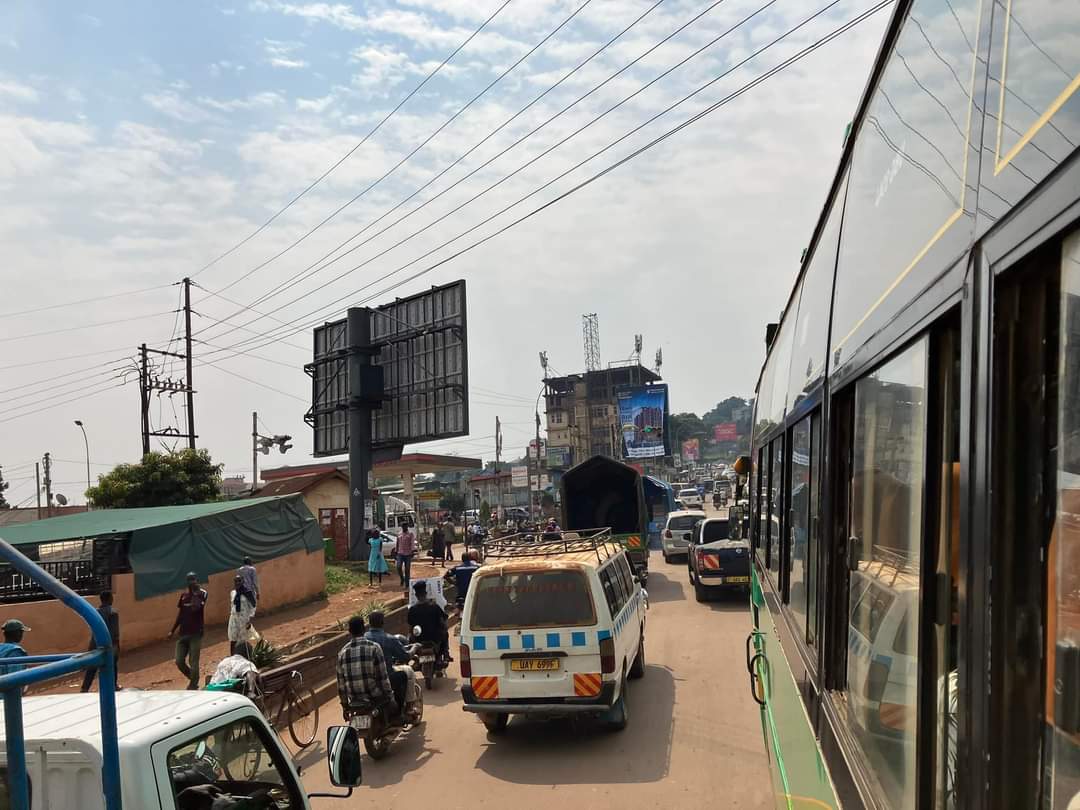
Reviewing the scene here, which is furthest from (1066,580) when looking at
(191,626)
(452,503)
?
(452,503)

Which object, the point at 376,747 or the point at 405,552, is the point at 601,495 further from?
the point at 376,747

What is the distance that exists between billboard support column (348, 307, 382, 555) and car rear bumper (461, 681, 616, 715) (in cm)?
2196

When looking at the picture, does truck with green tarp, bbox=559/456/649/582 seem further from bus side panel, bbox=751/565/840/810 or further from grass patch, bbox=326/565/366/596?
bus side panel, bbox=751/565/840/810

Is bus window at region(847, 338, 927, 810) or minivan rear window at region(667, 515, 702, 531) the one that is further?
minivan rear window at region(667, 515, 702, 531)

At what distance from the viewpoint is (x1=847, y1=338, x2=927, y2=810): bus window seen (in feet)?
7.11

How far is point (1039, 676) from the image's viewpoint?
57.2 inches

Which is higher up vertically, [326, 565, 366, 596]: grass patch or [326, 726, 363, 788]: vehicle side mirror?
[326, 726, 363, 788]: vehicle side mirror

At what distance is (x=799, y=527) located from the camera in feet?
14.7

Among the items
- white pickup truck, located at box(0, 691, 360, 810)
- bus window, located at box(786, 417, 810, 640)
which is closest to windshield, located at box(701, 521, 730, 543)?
bus window, located at box(786, 417, 810, 640)

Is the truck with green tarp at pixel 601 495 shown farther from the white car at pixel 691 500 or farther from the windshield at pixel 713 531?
the white car at pixel 691 500

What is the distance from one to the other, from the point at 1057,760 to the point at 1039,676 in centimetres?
13

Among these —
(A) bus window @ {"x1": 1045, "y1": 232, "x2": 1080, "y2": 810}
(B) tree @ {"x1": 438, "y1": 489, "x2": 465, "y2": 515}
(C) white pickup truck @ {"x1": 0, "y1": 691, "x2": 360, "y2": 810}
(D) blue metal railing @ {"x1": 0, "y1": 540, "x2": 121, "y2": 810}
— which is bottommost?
(B) tree @ {"x1": 438, "y1": 489, "x2": 465, "y2": 515}

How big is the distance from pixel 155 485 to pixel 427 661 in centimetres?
2255

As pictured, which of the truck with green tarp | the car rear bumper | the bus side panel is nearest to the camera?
A: the bus side panel
